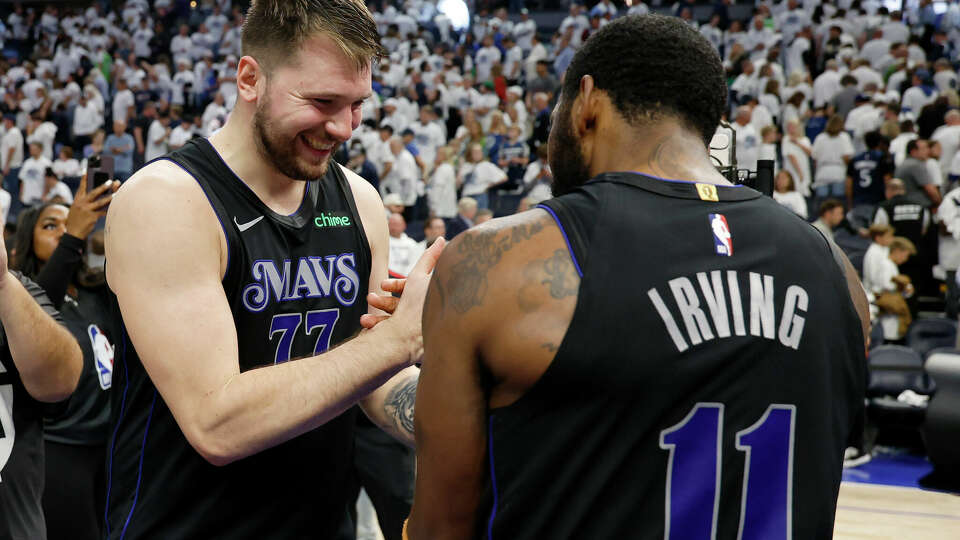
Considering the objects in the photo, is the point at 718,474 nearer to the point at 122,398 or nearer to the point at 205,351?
the point at 205,351

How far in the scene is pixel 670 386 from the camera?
5.00 feet

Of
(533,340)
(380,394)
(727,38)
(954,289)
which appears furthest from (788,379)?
(727,38)

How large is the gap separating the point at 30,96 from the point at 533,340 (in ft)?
67.6

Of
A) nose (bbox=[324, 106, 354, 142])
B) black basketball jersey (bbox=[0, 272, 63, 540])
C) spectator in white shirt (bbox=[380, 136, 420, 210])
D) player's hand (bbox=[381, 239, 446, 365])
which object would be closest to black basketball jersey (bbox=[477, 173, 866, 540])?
player's hand (bbox=[381, 239, 446, 365])

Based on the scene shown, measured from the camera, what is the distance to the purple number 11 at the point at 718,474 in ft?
5.07

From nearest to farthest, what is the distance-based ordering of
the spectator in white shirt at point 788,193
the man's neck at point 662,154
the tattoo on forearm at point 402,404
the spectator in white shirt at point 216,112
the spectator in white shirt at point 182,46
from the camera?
the man's neck at point 662,154 → the tattoo on forearm at point 402,404 → the spectator in white shirt at point 788,193 → the spectator in white shirt at point 216,112 → the spectator in white shirt at point 182,46

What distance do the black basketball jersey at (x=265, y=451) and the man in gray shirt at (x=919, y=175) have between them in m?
10.8

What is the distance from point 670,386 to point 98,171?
299 centimetres

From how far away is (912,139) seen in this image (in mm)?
12078

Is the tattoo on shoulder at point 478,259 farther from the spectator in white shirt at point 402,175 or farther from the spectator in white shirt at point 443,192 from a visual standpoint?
Answer: the spectator in white shirt at point 402,175

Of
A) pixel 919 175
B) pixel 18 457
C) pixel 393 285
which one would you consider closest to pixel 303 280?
pixel 393 285

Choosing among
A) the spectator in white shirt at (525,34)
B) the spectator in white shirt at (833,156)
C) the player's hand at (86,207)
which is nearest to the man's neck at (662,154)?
the player's hand at (86,207)

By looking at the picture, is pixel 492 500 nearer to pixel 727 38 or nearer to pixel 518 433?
pixel 518 433

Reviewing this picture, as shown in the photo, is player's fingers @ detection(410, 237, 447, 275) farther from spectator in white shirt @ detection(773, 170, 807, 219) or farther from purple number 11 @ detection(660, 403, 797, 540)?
spectator in white shirt @ detection(773, 170, 807, 219)
